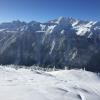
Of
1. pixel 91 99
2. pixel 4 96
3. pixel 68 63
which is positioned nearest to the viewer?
pixel 4 96

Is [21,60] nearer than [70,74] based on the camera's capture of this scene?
No

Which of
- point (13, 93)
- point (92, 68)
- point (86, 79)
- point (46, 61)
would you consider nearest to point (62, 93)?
point (13, 93)

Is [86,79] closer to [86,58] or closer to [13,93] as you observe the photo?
[13,93]

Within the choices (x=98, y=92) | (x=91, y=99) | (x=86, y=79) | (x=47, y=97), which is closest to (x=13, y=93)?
(x=47, y=97)

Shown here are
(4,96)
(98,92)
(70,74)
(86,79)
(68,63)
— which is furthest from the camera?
(68,63)

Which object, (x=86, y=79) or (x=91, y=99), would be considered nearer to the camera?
(x=91, y=99)

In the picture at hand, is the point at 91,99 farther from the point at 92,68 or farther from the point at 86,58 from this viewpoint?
the point at 86,58

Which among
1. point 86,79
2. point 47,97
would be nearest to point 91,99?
point 47,97

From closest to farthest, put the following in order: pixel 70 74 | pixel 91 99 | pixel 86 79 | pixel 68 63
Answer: pixel 91 99, pixel 86 79, pixel 70 74, pixel 68 63

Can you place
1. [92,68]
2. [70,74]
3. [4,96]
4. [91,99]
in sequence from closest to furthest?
1. [4,96]
2. [91,99]
3. [70,74]
4. [92,68]
